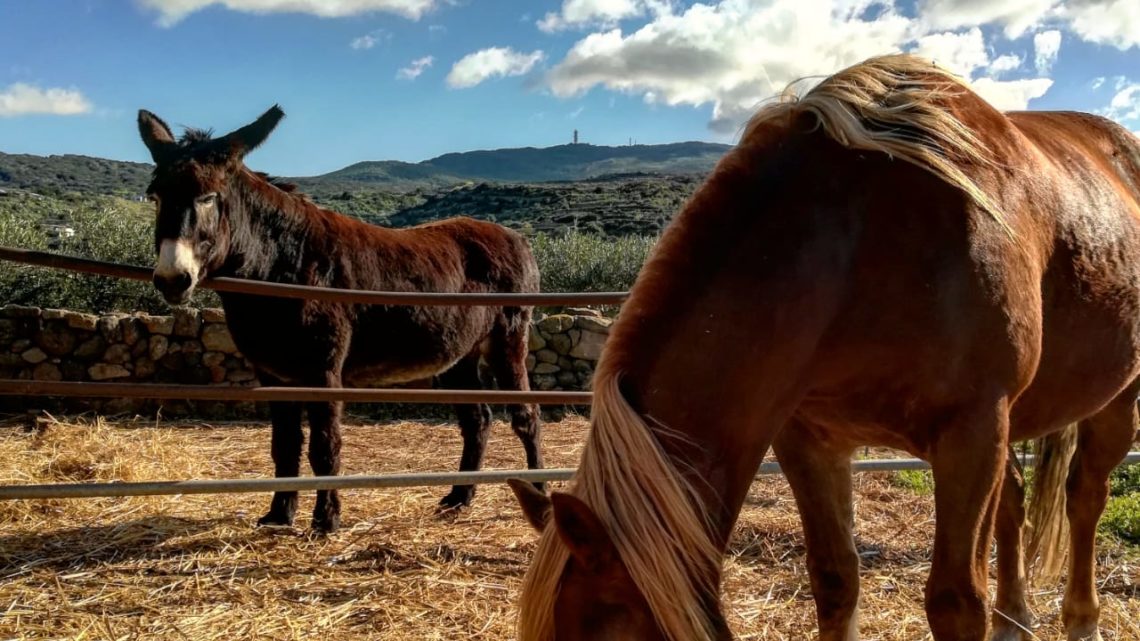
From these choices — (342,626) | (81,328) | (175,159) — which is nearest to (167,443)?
(81,328)

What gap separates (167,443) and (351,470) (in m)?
1.40

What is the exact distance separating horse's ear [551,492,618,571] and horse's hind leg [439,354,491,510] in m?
3.54

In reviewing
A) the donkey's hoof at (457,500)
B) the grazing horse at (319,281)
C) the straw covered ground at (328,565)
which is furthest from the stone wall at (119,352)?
the donkey's hoof at (457,500)

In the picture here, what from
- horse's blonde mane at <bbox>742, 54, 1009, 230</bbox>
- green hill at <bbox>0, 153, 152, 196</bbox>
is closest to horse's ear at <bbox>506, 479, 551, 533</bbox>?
horse's blonde mane at <bbox>742, 54, 1009, 230</bbox>

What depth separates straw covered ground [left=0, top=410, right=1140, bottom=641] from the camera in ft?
9.75

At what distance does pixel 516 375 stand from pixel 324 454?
1556 millimetres

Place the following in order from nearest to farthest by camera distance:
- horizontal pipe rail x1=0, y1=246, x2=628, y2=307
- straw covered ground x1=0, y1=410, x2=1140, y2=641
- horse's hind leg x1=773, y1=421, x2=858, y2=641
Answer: horse's hind leg x1=773, y1=421, x2=858, y2=641
straw covered ground x1=0, y1=410, x2=1140, y2=641
horizontal pipe rail x1=0, y1=246, x2=628, y2=307

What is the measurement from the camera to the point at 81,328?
758cm

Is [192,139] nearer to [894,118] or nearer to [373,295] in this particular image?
[373,295]

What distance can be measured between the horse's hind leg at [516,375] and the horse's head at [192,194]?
6.42ft

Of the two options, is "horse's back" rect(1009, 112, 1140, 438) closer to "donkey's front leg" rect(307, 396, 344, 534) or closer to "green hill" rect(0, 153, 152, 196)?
"donkey's front leg" rect(307, 396, 344, 534)

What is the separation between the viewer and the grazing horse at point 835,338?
4.56 feet

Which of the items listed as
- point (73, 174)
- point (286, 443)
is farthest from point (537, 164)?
point (286, 443)

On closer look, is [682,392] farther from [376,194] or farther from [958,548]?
[376,194]
